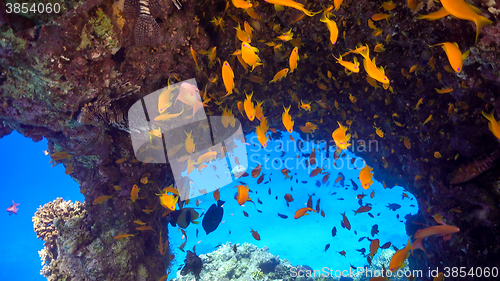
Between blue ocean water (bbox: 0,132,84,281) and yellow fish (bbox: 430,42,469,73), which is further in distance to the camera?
blue ocean water (bbox: 0,132,84,281)

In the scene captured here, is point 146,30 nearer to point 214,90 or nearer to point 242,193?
point 214,90

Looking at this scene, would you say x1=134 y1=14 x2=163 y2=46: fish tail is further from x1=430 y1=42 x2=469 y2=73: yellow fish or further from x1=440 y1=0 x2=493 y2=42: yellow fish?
x1=430 y1=42 x2=469 y2=73: yellow fish

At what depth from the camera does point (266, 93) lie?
6875 millimetres

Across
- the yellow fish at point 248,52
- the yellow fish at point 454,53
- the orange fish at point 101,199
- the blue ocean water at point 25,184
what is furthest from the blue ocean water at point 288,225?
the yellow fish at point 454,53

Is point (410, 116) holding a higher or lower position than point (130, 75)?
lower

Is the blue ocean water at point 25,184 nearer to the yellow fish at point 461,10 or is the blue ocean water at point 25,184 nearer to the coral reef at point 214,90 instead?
the coral reef at point 214,90

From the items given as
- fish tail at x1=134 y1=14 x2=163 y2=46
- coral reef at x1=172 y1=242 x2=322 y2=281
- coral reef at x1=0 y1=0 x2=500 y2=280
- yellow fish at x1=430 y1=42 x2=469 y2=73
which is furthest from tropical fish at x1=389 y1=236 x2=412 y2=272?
coral reef at x1=172 y1=242 x2=322 y2=281

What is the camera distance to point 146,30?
151 inches

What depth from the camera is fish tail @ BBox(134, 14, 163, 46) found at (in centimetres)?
377

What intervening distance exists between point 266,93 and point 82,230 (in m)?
6.44

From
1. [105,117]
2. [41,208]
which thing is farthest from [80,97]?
[41,208]

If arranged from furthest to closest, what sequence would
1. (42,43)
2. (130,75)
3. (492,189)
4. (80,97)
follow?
(130,75) → (492,189) → (80,97) → (42,43)

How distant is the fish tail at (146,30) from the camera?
3.77m

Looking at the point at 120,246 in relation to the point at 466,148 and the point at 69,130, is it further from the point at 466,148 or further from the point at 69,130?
the point at 466,148
